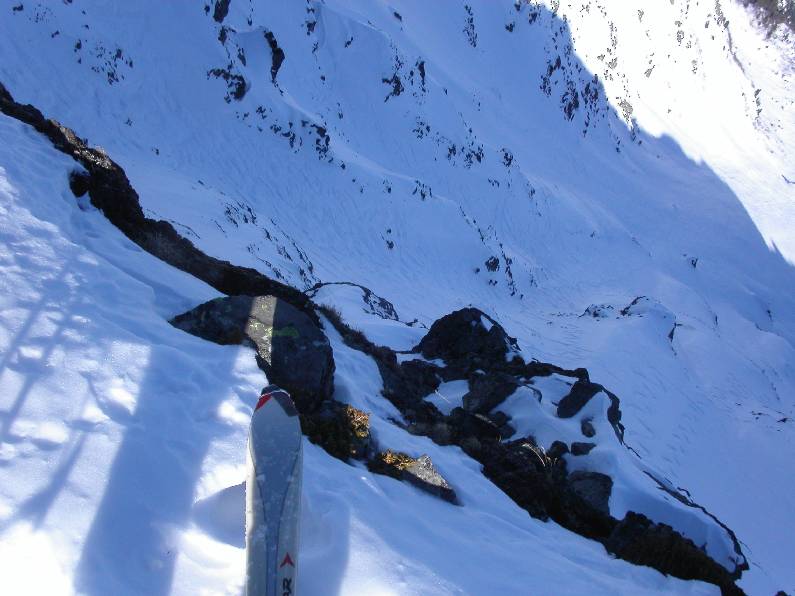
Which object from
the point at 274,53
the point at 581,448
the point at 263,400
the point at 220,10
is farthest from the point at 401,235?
the point at 263,400

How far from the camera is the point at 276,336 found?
6410 millimetres

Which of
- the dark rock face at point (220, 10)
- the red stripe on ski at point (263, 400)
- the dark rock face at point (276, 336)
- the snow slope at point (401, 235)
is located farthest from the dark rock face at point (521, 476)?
the dark rock face at point (220, 10)

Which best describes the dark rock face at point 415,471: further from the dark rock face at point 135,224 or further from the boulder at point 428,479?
the dark rock face at point 135,224

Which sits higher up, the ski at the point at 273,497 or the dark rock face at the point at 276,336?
the dark rock face at the point at 276,336

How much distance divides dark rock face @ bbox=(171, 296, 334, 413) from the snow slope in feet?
1.16

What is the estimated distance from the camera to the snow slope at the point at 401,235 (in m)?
4.14

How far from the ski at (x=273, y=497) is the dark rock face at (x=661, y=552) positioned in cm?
456

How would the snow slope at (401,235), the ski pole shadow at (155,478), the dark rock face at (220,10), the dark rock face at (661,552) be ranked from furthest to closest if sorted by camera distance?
the dark rock face at (220,10) → the dark rock face at (661,552) → the snow slope at (401,235) → the ski pole shadow at (155,478)

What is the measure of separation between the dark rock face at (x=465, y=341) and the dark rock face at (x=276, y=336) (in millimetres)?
6549

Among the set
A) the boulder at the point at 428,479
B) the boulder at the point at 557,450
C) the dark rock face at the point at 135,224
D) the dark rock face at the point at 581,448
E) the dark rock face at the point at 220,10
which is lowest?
the boulder at the point at 428,479

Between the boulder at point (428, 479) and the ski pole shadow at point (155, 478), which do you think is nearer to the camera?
the ski pole shadow at point (155, 478)

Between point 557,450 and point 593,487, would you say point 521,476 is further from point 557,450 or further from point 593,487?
point 557,450

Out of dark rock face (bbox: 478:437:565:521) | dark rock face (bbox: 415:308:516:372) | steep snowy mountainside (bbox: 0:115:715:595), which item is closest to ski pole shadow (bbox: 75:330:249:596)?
steep snowy mountainside (bbox: 0:115:715:595)

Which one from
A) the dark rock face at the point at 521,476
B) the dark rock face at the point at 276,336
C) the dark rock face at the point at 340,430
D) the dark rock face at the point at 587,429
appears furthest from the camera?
the dark rock face at the point at 587,429
